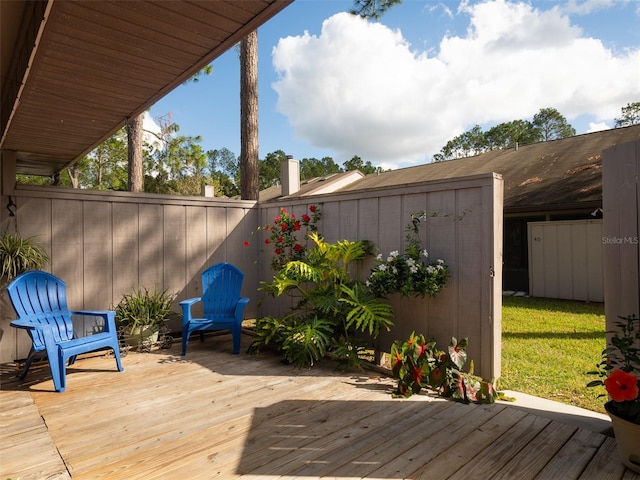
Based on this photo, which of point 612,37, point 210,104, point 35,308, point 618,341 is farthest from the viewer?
point 210,104

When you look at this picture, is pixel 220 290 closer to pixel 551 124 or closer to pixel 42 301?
pixel 42 301

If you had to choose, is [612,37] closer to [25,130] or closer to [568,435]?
[568,435]

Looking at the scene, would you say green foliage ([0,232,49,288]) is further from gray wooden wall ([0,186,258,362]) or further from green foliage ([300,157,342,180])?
green foliage ([300,157,342,180])

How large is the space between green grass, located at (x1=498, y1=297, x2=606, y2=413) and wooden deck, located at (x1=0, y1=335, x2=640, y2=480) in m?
0.83

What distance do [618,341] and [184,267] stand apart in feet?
14.0

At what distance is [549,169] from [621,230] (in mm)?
8315

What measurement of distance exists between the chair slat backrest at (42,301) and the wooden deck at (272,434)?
460mm

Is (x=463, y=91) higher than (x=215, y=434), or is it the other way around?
(x=463, y=91)

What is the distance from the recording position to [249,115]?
6.21 metres

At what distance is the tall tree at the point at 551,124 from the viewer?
35406 millimetres

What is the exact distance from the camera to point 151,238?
438 centimetres

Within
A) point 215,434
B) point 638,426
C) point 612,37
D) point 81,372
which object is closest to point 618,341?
point 638,426

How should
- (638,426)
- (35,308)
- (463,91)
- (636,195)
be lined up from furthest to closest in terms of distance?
(463,91), (35,308), (636,195), (638,426)

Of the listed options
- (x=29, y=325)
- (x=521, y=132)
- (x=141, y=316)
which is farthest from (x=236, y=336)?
(x=521, y=132)
